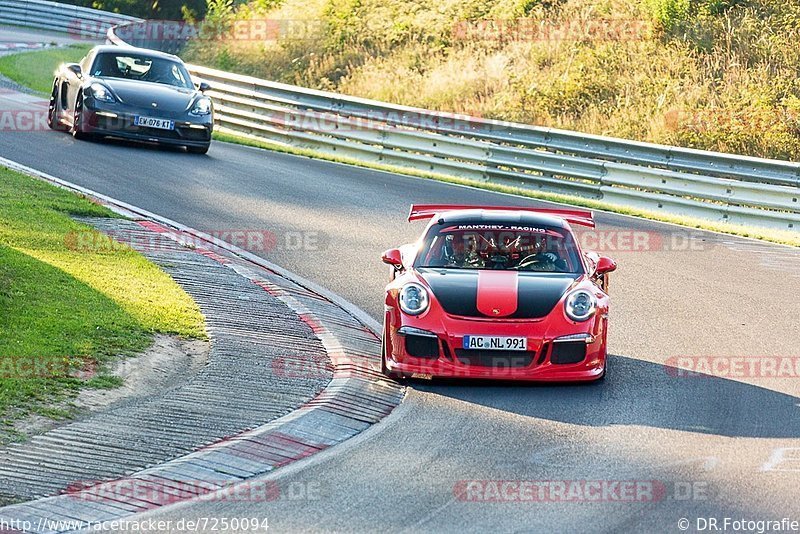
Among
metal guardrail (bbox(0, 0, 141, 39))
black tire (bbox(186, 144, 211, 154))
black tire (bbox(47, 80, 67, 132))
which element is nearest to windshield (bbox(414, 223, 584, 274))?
black tire (bbox(186, 144, 211, 154))

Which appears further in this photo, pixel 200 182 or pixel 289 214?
pixel 200 182

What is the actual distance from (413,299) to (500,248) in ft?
3.91

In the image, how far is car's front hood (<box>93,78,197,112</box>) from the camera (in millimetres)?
20328

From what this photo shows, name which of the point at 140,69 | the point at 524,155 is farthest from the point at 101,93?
the point at 524,155

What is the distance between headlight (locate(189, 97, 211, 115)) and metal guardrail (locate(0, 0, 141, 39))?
88.5 feet

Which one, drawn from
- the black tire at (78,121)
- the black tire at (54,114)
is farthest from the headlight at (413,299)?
the black tire at (54,114)

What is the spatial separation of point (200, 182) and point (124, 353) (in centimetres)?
923

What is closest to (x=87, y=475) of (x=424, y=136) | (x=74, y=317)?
(x=74, y=317)

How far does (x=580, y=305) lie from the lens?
9.78 metres

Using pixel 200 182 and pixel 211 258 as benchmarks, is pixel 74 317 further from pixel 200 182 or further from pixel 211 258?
pixel 200 182

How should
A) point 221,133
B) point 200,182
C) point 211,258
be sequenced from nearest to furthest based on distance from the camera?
point 211,258 → point 200,182 → point 221,133

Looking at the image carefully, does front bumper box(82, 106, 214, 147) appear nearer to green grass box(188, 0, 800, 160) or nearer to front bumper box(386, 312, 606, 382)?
green grass box(188, 0, 800, 160)

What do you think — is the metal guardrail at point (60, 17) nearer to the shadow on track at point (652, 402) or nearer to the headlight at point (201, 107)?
the headlight at point (201, 107)

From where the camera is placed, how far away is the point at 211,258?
517 inches
